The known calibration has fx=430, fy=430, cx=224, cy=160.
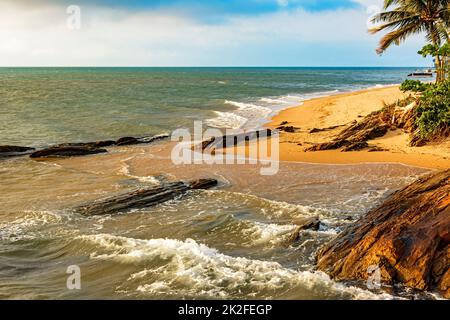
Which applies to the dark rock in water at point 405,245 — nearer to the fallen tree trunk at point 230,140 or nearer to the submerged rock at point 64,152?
the fallen tree trunk at point 230,140

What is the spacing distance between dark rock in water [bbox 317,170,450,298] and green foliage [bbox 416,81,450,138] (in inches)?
407

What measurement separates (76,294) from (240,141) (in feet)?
49.7

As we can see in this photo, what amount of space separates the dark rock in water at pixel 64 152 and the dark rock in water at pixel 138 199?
27.4 ft

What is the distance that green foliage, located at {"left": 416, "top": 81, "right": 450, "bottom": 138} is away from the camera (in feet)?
56.3

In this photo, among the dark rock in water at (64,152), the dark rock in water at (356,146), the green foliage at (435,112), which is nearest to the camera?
the green foliage at (435,112)

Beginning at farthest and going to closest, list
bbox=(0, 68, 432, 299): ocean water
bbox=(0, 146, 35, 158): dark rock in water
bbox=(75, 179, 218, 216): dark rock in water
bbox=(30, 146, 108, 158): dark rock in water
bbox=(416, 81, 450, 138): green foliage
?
bbox=(0, 146, 35, 158): dark rock in water < bbox=(30, 146, 108, 158): dark rock in water < bbox=(416, 81, 450, 138): green foliage < bbox=(75, 179, 218, 216): dark rock in water < bbox=(0, 68, 432, 299): ocean water

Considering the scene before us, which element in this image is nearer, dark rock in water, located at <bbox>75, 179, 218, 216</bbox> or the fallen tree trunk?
dark rock in water, located at <bbox>75, 179, 218, 216</bbox>

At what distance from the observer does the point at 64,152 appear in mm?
19719

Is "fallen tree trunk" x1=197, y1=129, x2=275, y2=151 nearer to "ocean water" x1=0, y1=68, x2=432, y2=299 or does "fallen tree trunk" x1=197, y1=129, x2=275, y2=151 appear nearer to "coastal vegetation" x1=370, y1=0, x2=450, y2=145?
"ocean water" x1=0, y1=68, x2=432, y2=299

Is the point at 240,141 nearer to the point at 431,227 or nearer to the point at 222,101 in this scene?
the point at 431,227

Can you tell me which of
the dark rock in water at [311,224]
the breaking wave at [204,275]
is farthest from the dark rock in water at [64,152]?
the dark rock in water at [311,224]

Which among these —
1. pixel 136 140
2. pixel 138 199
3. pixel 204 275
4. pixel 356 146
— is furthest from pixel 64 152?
pixel 204 275

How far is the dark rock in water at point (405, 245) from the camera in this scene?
648 centimetres

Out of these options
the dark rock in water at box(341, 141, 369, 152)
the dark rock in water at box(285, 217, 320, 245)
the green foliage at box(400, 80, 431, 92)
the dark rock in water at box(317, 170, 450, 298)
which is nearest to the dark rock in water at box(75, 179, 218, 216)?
the dark rock in water at box(285, 217, 320, 245)
